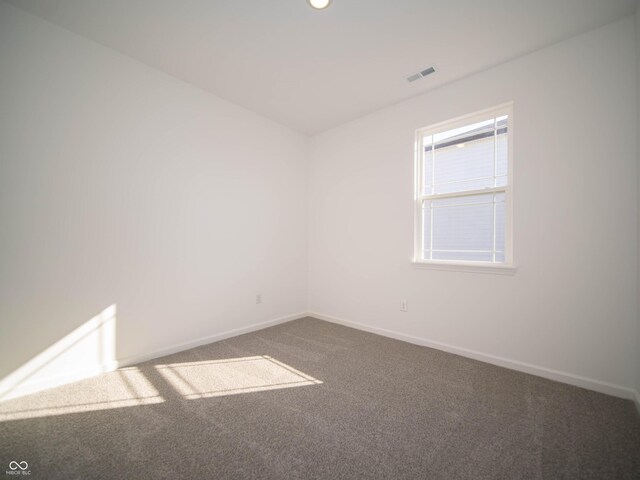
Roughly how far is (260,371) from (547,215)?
2.86 m

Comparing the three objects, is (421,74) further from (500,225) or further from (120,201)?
(120,201)

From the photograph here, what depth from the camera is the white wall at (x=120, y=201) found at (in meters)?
2.03

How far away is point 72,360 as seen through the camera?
2227 millimetres

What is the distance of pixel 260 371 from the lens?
2432 millimetres

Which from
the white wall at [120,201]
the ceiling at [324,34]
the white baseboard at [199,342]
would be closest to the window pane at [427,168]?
the ceiling at [324,34]

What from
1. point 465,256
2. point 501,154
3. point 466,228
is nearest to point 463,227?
point 466,228

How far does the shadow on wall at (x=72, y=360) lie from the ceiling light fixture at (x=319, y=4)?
2962 mm

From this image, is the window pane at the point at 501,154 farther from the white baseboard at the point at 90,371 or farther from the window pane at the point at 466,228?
the white baseboard at the point at 90,371

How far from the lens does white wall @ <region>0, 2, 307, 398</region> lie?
2027mm

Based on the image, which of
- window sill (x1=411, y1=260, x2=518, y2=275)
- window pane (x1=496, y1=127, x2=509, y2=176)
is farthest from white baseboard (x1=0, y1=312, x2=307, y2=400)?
window pane (x1=496, y1=127, x2=509, y2=176)

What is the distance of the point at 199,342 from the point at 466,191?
331 cm

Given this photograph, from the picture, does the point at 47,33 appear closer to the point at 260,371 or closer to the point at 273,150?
the point at 273,150

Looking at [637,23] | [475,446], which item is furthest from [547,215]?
[475,446]

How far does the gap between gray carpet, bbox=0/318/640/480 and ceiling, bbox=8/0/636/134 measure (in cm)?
286
